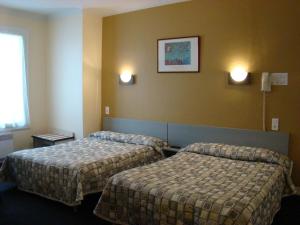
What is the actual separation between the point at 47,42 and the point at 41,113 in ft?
3.79

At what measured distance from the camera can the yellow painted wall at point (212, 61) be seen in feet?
10.8

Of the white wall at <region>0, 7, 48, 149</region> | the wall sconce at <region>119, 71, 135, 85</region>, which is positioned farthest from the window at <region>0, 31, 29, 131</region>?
the wall sconce at <region>119, 71, 135, 85</region>

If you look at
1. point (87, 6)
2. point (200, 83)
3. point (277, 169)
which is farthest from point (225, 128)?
point (87, 6)

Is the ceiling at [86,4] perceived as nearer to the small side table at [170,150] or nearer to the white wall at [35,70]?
the white wall at [35,70]

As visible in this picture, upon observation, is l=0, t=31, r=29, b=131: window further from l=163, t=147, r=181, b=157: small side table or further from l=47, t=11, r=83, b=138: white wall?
l=163, t=147, r=181, b=157: small side table

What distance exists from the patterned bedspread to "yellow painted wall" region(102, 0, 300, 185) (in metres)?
0.50

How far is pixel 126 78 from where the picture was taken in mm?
4469

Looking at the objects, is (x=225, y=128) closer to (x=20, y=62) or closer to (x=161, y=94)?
(x=161, y=94)

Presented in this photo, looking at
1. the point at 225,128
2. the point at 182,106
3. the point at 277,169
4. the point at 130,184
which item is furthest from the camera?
the point at 182,106

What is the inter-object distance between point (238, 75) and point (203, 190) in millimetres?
1691

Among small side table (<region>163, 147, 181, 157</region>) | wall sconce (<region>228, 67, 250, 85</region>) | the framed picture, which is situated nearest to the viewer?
wall sconce (<region>228, 67, 250, 85</region>)

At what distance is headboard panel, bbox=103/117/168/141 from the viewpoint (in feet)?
13.7

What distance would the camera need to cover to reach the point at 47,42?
4848mm

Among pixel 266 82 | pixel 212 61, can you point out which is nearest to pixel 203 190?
pixel 266 82
